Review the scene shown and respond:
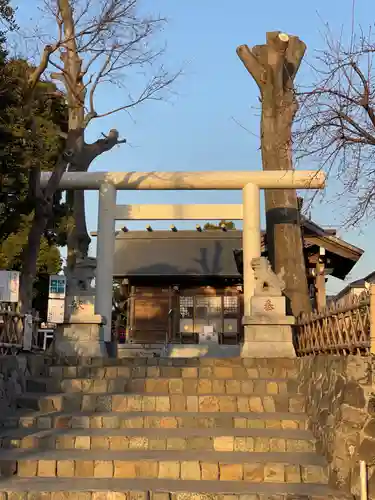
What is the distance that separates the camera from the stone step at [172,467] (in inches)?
232

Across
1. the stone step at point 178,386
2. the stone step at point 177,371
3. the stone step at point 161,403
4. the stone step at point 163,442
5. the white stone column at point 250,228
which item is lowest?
the stone step at point 163,442

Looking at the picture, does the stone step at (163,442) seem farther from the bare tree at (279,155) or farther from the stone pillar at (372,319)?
the bare tree at (279,155)

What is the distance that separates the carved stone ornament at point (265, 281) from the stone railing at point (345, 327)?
4.54 ft

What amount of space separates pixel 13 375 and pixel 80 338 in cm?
306

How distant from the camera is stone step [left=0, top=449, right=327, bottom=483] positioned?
5.90 m

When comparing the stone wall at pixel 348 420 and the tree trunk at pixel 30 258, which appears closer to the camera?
the stone wall at pixel 348 420

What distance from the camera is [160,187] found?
492 inches

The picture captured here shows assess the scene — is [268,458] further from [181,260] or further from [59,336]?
[181,260]

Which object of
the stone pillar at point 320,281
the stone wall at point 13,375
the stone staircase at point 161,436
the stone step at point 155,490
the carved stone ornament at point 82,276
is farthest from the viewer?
the stone pillar at point 320,281

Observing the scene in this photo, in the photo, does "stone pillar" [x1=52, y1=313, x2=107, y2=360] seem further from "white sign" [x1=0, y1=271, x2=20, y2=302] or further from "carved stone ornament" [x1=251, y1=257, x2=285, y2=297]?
"carved stone ornament" [x1=251, y1=257, x2=285, y2=297]

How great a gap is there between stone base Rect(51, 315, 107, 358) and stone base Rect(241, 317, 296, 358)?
301cm

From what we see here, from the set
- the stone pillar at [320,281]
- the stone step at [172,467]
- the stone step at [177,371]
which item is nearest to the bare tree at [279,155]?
the stone pillar at [320,281]

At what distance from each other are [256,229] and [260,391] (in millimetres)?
4685

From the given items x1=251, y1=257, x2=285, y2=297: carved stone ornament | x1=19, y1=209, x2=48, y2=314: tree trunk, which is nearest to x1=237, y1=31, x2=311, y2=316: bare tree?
x1=251, y1=257, x2=285, y2=297: carved stone ornament
